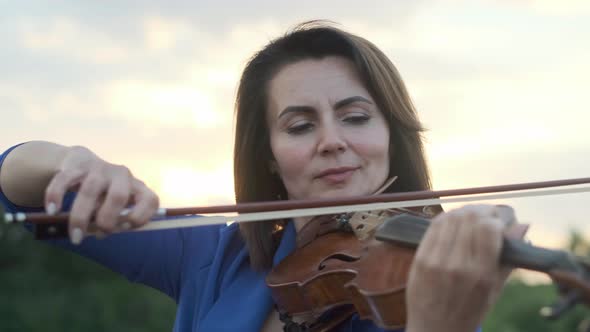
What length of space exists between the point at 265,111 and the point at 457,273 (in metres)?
1.16

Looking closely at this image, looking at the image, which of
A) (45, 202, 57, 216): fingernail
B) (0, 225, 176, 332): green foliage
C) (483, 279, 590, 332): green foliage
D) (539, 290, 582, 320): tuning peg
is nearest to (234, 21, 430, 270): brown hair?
(45, 202, 57, 216): fingernail

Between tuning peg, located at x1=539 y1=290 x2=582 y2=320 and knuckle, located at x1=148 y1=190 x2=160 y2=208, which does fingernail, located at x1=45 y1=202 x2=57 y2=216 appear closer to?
knuckle, located at x1=148 y1=190 x2=160 y2=208

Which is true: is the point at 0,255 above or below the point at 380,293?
below

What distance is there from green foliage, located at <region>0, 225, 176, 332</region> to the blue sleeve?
28.7 ft

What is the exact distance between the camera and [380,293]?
167 centimetres

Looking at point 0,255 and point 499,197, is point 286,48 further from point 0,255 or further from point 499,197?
point 0,255

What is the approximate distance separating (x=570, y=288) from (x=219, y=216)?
859 mm

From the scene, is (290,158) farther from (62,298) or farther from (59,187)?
(62,298)

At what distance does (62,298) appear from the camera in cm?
1121

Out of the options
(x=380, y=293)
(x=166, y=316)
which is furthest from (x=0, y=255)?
(x=380, y=293)

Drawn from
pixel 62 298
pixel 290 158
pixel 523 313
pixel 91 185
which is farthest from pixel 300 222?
pixel 62 298

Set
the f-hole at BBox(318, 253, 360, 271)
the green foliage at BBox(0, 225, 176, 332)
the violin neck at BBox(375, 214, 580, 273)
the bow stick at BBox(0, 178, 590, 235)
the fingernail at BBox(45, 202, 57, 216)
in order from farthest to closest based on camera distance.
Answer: the green foliage at BBox(0, 225, 176, 332) → the f-hole at BBox(318, 253, 360, 271) → the bow stick at BBox(0, 178, 590, 235) → the fingernail at BBox(45, 202, 57, 216) → the violin neck at BBox(375, 214, 580, 273)

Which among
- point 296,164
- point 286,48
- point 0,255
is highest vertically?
point 286,48

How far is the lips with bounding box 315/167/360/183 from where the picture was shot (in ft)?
7.15
